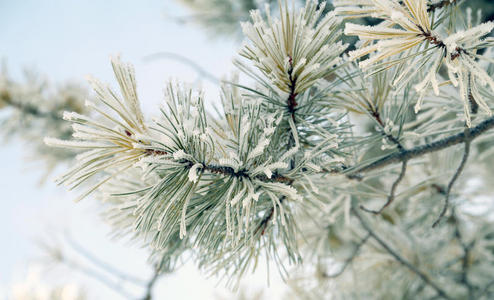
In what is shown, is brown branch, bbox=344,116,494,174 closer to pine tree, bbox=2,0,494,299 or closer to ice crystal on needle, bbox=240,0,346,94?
pine tree, bbox=2,0,494,299

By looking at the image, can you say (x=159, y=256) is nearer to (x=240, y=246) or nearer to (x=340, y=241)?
(x=240, y=246)

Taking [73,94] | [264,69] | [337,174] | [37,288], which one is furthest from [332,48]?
[37,288]

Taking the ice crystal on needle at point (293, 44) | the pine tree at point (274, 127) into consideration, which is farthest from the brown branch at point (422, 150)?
the ice crystal on needle at point (293, 44)

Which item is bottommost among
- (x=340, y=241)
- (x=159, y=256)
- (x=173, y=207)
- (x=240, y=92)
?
(x=340, y=241)

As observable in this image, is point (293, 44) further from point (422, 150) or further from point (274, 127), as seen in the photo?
point (422, 150)

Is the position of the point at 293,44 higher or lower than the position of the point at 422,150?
higher

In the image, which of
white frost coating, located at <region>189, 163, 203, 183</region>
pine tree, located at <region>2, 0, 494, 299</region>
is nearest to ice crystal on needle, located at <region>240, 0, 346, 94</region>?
pine tree, located at <region>2, 0, 494, 299</region>

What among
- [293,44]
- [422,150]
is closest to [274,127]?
[293,44]

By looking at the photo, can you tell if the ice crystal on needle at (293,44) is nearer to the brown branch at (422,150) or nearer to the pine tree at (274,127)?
the pine tree at (274,127)

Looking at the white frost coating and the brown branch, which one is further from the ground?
the white frost coating

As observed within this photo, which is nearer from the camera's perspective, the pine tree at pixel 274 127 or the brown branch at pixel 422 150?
the pine tree at pixel 274 127

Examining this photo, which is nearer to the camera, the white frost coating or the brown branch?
the white frost coating
